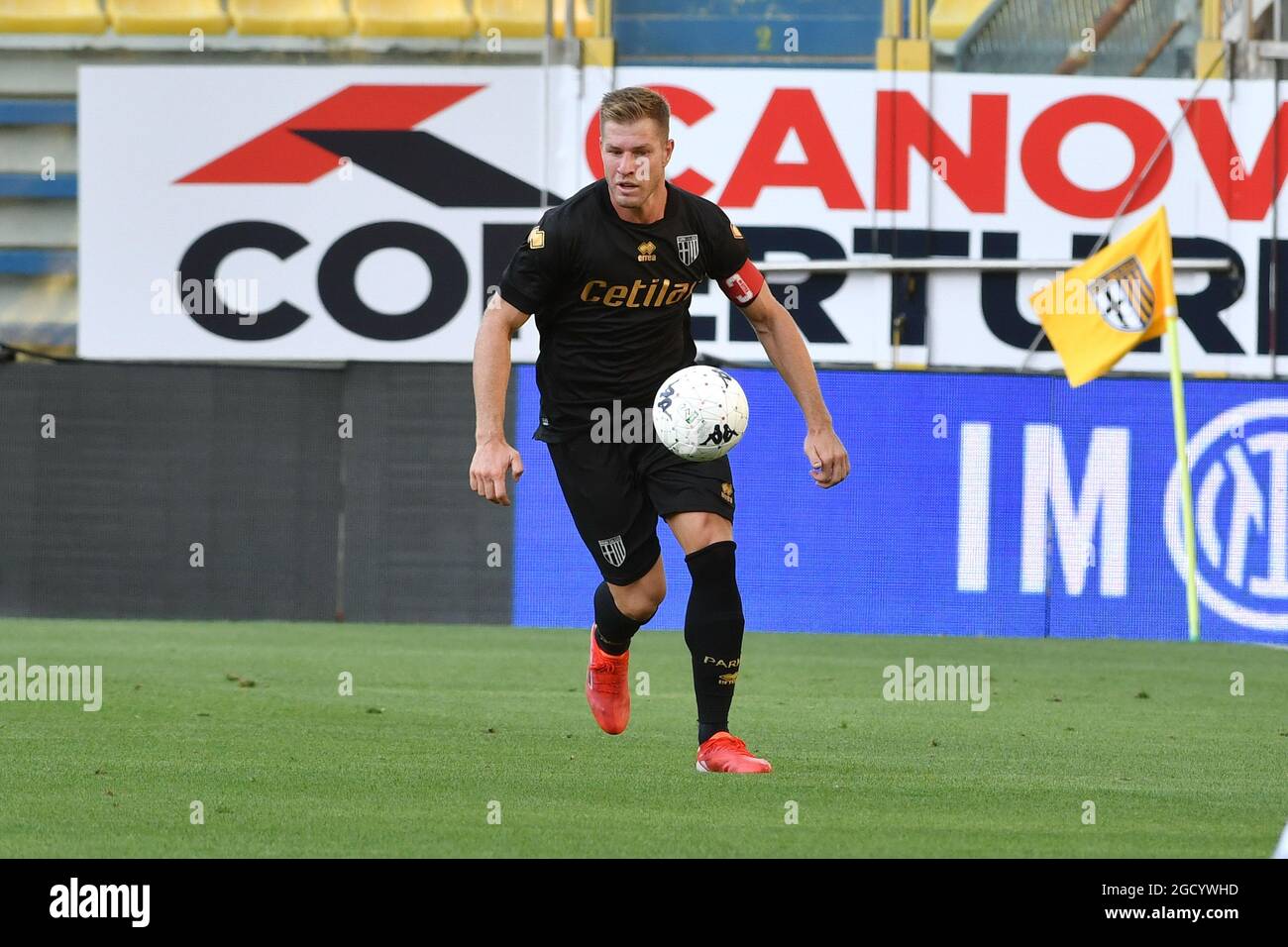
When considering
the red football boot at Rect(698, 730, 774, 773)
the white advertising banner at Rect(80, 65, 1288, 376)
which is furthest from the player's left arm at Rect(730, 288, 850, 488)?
the white advertising banner at Rect(80, 65, 1288, 376)

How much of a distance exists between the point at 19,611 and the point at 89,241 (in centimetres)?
425

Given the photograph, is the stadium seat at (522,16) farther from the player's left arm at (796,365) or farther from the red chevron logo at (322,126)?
the player's left arm at (796,365)

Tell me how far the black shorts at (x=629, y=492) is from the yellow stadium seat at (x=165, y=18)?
13.6 m

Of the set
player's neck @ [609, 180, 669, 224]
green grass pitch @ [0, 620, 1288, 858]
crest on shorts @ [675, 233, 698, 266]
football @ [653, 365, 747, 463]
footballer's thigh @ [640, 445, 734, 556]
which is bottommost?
green grass pitch @ [0, 620, 1288, 858]

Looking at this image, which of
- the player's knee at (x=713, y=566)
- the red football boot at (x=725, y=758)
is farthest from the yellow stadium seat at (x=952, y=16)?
the red football boot at (x=725, y=758)

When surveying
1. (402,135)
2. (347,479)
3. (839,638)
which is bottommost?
(839,638)

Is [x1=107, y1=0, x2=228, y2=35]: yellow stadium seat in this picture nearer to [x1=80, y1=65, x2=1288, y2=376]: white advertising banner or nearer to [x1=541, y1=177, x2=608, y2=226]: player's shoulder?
[x1=80, y1=65, x2=1288, y2=376]: white advertising banner

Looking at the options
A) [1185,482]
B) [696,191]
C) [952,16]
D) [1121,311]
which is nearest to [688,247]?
[1185,482]

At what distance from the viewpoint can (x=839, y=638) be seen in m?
16.2

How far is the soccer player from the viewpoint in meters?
6.72

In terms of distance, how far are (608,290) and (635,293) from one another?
100 millimetres

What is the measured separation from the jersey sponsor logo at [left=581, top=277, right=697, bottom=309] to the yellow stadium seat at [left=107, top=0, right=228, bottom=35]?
13.8m
